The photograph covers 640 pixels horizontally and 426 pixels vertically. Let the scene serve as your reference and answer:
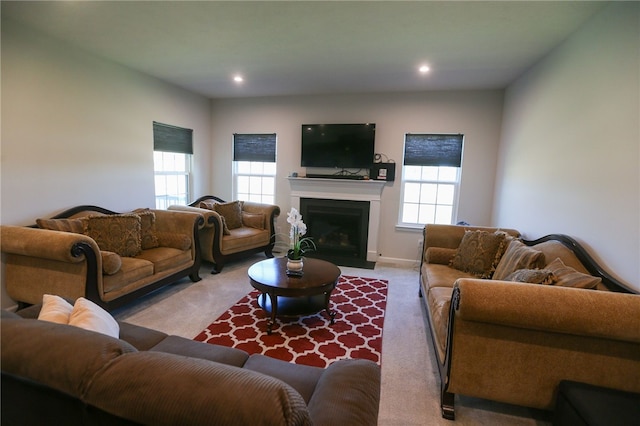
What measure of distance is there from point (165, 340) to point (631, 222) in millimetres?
2773

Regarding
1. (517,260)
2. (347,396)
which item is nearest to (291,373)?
(347,396)

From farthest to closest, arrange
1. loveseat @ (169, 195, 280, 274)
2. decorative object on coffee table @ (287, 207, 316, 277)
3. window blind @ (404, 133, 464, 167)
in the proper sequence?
window blind @ (404, 133, 464, 167) → loveseat @ (169, 195, 280, 274) → decorative object on coffee table @ (287, 207, 316, 277)

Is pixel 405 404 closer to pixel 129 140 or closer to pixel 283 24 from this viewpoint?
pixel 283 24

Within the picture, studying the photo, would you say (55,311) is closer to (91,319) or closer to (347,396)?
(91,319)

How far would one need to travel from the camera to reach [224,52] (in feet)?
10.6

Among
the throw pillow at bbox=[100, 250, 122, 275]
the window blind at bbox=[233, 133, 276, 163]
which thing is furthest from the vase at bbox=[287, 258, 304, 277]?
the window blind at bbox=[233, 133, 276, 163]

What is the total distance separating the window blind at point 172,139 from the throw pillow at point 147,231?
1259mm

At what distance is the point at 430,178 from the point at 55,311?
4570 mm

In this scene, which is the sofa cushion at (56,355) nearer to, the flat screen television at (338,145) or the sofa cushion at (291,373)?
the sofa cushion at (291,373)

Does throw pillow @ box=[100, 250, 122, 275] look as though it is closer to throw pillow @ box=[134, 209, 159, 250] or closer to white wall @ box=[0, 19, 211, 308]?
throw pillow @ box=[134, 209, 159, 250]

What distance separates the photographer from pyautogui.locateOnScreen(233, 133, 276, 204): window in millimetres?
5402

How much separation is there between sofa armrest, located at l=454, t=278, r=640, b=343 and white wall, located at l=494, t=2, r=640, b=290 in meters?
0.57

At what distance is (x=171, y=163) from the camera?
4.82m

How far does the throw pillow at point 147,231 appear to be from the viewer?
347cm
